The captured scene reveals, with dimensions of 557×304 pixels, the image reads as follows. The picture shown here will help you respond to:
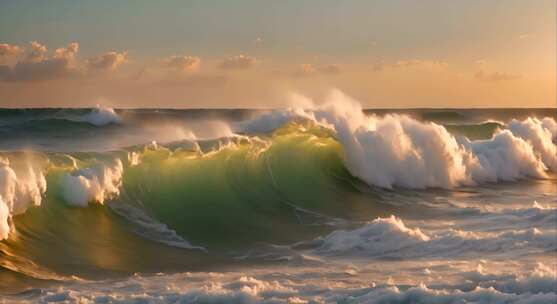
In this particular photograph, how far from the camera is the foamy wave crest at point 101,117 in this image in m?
31.9

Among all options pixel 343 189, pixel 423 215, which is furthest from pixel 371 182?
pixel 423 215

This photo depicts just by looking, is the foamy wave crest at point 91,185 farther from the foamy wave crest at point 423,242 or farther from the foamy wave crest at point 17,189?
the foamy wave crest at point 423,242

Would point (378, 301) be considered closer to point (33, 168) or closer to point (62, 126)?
point (33, 168)

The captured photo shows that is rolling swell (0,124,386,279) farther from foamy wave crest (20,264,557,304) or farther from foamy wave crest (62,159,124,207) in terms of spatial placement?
foamy wave crest (20,264,557,304)

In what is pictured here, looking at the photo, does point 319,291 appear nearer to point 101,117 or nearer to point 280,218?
point 280,218

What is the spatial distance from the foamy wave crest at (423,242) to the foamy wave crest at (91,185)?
3847 mm

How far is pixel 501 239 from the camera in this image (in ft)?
38.5

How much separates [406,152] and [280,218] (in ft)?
25.2

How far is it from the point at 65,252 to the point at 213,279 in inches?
108

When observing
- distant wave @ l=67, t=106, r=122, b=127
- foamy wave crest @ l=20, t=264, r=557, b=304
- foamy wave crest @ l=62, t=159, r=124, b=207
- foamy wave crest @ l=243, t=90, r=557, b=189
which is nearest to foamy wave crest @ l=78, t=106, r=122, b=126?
distant wave @ l=67, t=106, r=122, b=127

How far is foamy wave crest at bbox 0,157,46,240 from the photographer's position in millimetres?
11349

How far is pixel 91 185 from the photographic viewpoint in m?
13.5

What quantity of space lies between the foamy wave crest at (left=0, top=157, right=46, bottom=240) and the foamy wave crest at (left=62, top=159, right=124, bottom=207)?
0.47 metres

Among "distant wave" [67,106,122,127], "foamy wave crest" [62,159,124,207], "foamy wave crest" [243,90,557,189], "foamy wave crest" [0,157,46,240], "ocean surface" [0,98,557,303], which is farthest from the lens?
"distant wave" [67,106,122,127]
